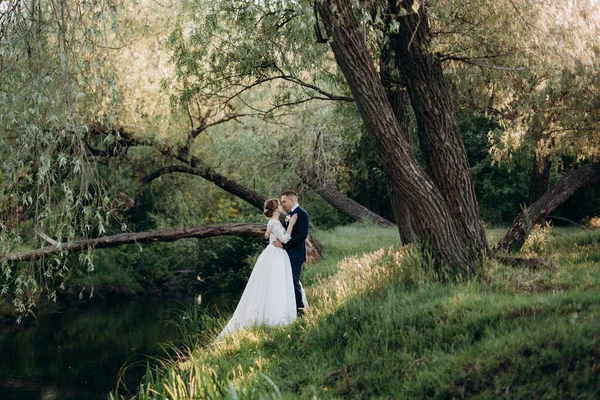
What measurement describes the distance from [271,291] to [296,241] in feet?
2.47

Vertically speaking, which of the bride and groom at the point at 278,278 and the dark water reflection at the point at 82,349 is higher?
the bride and groom at the point at 278,278

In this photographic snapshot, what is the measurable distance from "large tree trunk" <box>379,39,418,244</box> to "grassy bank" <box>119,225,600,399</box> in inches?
28.3

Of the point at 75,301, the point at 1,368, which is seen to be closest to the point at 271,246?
the point at 1,368

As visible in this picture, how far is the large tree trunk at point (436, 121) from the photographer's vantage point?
8508 millimetres

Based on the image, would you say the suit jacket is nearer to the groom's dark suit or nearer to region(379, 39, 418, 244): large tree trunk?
the groom's dark suit

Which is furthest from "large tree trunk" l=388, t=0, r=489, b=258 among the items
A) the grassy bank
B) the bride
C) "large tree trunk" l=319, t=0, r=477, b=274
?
the bride

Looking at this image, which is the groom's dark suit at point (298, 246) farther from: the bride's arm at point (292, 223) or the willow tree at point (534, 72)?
the willow tree at point (534, 72)

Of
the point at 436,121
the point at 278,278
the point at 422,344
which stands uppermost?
the point at 436,121

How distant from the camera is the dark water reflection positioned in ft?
36.1

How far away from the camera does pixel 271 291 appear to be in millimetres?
8711

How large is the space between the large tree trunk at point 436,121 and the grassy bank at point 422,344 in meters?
0.84

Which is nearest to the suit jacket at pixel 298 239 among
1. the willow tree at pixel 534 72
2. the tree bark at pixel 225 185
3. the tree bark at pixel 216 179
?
the willow tree at pixel 534 72

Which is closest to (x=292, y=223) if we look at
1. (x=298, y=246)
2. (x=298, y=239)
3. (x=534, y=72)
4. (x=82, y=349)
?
(x=298, y=239)

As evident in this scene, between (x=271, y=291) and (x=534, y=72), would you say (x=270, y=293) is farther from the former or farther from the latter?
(x=534, y=72)
